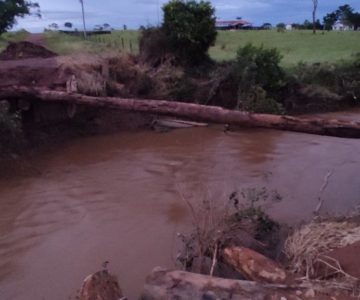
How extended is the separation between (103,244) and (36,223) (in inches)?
57.0

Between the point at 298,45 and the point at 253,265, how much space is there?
901 inches

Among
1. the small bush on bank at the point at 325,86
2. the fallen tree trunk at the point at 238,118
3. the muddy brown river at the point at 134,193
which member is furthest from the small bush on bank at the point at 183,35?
the fallen tree trunk at the point at 238,118

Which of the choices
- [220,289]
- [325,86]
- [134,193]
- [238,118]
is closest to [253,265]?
[220,289]

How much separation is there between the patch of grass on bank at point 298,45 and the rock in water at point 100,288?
15.0 meters

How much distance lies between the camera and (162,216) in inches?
297

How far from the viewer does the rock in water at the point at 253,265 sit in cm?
468

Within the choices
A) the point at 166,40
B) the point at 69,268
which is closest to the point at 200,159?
the point at 69,268

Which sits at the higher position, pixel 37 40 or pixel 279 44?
pixel 37 40

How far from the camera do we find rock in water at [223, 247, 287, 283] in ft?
15.3

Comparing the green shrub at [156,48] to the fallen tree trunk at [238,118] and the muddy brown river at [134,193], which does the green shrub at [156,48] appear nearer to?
the muddy brown river at [134,193]

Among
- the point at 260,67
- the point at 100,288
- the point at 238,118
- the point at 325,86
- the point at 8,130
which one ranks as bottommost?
the point at 100,288

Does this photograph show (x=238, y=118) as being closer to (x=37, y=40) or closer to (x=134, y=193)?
(x=134, y=193)

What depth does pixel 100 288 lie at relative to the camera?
15.3ft

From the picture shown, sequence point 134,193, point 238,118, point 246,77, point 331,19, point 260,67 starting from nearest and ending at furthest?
point 238,118 < point 134,193 < point 246,77 < point 260,67 < point 331,19
